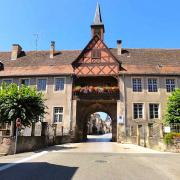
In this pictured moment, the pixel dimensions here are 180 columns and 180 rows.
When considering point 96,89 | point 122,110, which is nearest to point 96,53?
point 96,89

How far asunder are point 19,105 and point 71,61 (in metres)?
13.8

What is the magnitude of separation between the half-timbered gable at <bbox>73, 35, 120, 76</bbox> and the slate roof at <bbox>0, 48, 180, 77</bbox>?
94 centimetres

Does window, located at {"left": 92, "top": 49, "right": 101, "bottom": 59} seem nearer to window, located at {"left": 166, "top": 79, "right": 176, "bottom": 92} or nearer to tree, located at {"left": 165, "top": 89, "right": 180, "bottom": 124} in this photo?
window, located at {"left": 166, "top": 79, "right": 176, "bottom": 92}

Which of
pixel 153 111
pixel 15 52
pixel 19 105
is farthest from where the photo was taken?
pixel 15 52

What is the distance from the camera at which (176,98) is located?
2136cm

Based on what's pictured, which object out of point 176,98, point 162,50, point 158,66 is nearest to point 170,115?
point 176,98

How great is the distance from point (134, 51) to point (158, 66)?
448cm

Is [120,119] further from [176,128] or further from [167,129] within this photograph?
[167,129]

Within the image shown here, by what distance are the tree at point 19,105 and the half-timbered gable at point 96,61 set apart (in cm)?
1045

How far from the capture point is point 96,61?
2784 cm

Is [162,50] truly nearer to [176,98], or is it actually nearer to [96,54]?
[96,54]

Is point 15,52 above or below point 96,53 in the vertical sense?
above

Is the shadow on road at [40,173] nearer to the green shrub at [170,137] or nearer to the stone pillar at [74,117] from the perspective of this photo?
the green shrub at [170,137]

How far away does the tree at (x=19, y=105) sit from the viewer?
1675 cm
